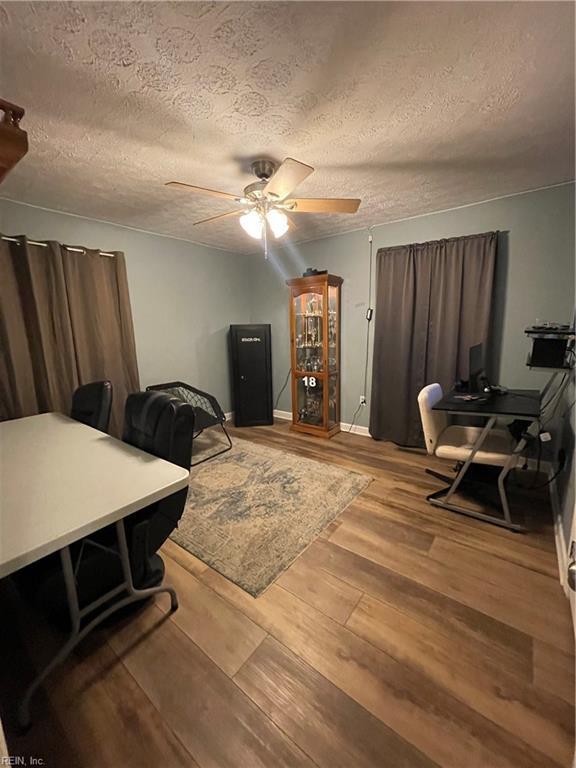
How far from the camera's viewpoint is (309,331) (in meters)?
3.70

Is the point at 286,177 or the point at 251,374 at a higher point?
the point at 286,177

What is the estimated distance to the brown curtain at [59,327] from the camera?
2.34 metres

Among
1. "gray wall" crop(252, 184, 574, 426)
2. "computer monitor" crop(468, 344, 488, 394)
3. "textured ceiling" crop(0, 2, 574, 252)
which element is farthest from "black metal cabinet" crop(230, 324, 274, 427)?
"computer monitor" crop(468, 344, 488, 394)

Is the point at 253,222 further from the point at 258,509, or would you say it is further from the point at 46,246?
the point at 258,509

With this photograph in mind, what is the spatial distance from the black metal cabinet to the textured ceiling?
187 centimetres

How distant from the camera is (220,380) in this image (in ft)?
13.9

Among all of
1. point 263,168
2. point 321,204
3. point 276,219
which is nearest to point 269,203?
point 276,219

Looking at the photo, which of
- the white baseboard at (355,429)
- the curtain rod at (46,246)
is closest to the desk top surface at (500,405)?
the white baseboard at (355,429)

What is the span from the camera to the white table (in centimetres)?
86

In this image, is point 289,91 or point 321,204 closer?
point 289,91

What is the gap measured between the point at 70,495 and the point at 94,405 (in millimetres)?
1137

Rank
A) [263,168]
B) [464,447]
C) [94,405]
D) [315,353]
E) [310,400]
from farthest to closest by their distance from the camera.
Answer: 1. [310,400]
2. [315,353]
3. [464,447]
4. [94,405]
5. [263,168]

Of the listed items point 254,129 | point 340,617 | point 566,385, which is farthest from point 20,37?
point 566,385

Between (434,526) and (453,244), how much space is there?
8.20 feet
